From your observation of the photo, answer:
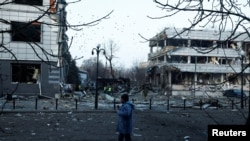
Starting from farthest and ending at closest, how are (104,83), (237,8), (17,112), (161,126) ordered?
(104,83) < (17,112) < (161,126) < (237,8)

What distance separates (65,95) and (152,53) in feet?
141

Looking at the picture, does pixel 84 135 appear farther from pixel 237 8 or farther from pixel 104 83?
pixel 104 83

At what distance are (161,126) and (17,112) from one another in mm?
10374

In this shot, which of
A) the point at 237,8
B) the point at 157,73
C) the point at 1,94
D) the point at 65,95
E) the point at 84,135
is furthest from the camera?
the point at 157,73

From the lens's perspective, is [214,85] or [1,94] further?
[1,94]

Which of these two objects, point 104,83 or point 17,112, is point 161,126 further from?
point 104,83

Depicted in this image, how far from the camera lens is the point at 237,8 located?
5.28 meters

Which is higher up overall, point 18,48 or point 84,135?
point 18,48

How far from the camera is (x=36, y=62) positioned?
36531 mm

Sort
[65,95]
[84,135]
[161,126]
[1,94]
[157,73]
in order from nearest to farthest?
[84,135] → [161,126] → [1,94] → [65,95] → [157,73]

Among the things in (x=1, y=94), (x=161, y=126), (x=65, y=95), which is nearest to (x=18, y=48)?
(x=1, y=94)

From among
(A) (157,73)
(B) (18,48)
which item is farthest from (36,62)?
(A) (157,73)

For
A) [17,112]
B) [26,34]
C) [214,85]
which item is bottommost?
[17,112]

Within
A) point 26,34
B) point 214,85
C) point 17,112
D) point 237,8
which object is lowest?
point 17,112
